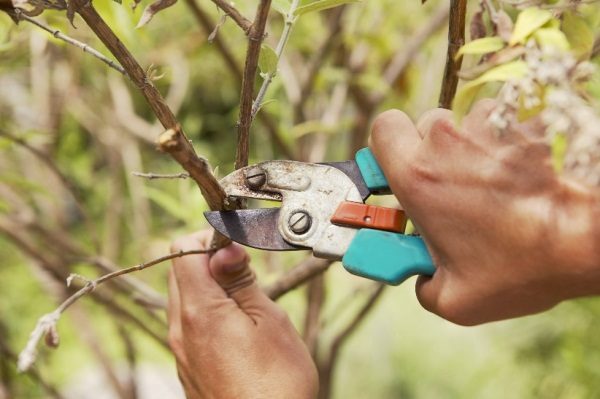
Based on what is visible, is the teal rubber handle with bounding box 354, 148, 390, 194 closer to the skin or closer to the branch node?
the skin

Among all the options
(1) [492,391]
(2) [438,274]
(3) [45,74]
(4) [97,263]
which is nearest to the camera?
(2) [438,274]

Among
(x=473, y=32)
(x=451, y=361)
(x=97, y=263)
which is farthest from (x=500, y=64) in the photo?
(x=451, y=361)

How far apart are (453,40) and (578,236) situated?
0.28m

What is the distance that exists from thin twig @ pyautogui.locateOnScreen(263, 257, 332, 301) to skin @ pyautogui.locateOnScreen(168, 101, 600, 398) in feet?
0.59

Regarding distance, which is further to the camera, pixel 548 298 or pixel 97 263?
pixel 97 263

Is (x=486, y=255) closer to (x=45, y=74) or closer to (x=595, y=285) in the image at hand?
(x=595, y=285)

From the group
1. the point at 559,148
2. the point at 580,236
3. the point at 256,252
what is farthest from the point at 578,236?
the point at 256,252

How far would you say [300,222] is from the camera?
79 cm

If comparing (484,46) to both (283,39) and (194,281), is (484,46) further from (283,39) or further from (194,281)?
(194,281)

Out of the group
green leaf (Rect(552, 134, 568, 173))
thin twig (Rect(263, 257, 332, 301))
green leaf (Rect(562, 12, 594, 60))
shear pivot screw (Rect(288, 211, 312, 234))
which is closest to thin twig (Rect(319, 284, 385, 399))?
thin twig (Rect(263, 257, 332, 301))

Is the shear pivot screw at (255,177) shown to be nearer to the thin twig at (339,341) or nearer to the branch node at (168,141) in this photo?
the branch node at (168,141)

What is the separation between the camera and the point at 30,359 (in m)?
0.55

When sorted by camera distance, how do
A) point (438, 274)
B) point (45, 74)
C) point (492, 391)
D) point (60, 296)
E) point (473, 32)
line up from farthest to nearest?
point (492, 391)
point (45, 74)
point (60, 296)
point (473, 32)
point (438, 274)

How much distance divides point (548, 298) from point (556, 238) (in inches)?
3.2
